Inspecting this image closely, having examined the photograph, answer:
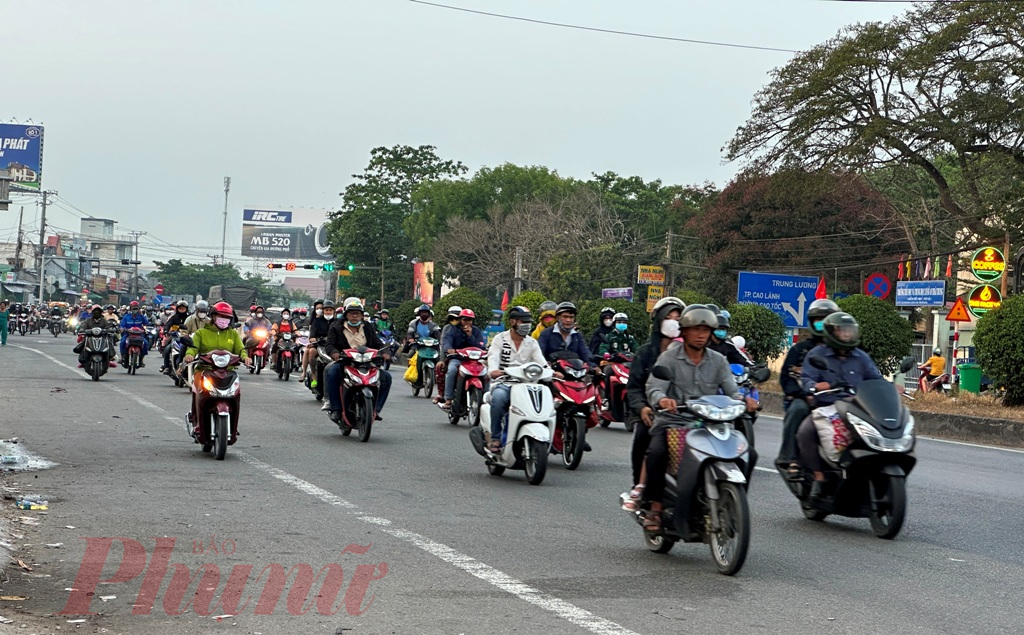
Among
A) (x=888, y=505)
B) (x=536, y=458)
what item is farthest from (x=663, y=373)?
(x=536, y=458)

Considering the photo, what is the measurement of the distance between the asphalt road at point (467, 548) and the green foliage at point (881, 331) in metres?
12.4

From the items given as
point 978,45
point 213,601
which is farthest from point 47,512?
point 978,45

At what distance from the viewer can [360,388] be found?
15.5 meters

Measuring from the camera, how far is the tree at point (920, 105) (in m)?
30.3

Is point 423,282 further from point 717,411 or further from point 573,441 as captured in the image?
point 717,411

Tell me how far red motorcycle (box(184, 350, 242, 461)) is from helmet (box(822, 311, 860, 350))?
614 centimetres

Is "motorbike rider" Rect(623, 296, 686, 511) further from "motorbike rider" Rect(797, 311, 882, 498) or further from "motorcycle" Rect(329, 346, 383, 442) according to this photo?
"motorcycle" Rect(329, 346, 383, 442)

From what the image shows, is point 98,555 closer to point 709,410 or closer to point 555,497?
point 709,410

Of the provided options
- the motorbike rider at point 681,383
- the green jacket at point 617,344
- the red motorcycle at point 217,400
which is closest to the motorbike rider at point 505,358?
the red motorcycle at point 217,400

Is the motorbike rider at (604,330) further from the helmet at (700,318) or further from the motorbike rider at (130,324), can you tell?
the motorbike rider at (130,324)

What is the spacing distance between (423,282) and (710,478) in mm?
82097

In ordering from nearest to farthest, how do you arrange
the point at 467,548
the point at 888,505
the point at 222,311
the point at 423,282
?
the point at 467,548 < the point at 888,505 < the point at 222,311 < the point at 423,282

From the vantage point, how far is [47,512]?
31.2ft

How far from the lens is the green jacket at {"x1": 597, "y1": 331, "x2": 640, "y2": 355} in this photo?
19016mm
